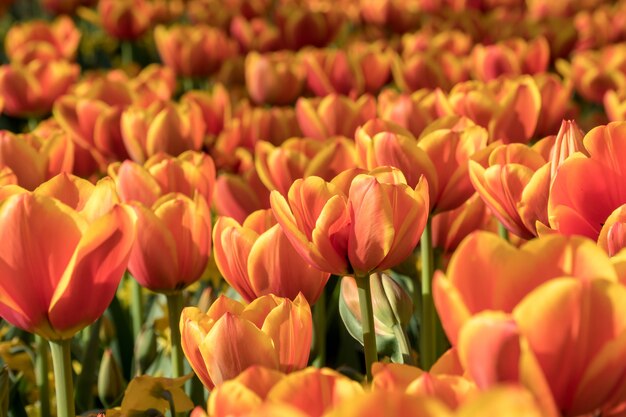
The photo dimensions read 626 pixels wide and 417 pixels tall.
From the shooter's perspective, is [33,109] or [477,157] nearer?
[477,157]

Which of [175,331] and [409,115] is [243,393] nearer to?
[175,331]

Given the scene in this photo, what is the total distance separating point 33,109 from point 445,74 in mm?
885

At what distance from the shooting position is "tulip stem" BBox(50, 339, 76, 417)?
0.96 m

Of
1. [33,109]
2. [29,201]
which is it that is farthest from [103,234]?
[33,109]

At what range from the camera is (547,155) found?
4.05 feet

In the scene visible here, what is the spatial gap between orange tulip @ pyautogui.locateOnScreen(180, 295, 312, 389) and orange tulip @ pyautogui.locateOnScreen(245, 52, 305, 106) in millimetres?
1553

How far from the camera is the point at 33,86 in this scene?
2279 mm

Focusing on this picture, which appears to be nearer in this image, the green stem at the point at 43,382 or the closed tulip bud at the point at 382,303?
the closed tulip bud at the point at 382,303

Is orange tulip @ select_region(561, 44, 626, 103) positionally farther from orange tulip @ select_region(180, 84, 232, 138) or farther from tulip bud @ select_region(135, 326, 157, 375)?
tulip bud @ select_region(135, 326, 157, 375)

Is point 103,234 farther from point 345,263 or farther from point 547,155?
point 547,155

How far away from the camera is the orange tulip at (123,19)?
3.37m

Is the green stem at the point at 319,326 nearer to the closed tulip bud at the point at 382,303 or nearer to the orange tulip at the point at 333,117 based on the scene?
the closed tulip bud at the point at 382,303

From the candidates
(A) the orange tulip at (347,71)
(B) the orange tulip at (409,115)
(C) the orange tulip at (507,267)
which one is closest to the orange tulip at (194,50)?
(A) the orange tulip at (347,71)

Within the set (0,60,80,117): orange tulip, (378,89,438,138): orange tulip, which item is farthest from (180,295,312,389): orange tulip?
(0,60,80,117): orange tulip
